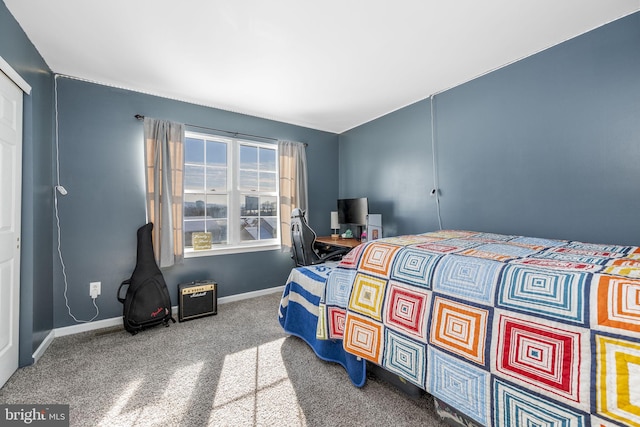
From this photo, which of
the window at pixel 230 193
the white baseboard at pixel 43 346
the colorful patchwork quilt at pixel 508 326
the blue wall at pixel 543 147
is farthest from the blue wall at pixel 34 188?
the blue wall at pixel 543 147

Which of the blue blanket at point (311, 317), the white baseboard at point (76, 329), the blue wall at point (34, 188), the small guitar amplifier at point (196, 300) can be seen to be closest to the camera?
the blue blanket at point (311, 317)

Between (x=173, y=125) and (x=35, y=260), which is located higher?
(x=173, y=125)

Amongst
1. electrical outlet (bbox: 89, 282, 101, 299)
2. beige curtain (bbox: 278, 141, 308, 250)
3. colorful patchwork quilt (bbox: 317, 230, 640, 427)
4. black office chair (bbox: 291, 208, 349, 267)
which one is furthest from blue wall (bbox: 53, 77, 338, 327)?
colorful patchwork quilt (bbox: 317, 230, 640, 427)

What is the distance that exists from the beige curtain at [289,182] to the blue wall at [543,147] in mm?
1465

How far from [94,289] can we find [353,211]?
3.12 m

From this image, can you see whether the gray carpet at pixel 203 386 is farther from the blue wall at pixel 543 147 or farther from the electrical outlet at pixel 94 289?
the blue wall at pixel 543 147

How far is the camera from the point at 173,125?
9.78 ft

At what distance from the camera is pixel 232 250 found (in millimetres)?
3422

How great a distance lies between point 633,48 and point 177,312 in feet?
15.3

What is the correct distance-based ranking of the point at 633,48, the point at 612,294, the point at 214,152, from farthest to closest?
the point at 214,152
the point at 633,48
the point at 612,294

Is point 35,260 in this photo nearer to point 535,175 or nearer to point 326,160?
point 326,160

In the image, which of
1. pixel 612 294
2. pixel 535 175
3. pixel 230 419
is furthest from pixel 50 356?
pixel 535 175

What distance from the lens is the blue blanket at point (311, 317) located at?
1.72m

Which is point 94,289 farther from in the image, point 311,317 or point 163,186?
point 311,317
